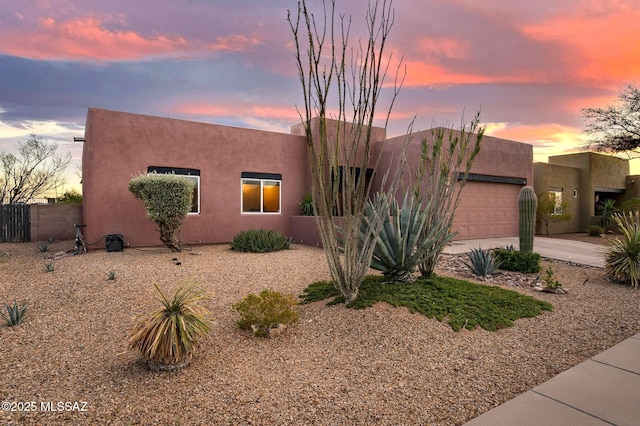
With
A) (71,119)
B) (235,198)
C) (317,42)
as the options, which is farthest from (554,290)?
(71,119)

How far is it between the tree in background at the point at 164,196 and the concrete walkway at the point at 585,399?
8.48 m

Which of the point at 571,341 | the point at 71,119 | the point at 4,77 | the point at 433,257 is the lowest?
the point at 571,341

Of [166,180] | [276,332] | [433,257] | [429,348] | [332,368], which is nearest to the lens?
[332,368]

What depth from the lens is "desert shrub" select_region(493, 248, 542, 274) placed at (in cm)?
770

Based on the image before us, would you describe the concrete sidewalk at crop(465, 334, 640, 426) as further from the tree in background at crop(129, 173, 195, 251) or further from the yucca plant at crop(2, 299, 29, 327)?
the tree in background at crop(129, 173, 195, 251)

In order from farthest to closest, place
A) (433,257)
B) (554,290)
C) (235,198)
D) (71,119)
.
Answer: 1. (71,119)
2. (235,198)
3. (554,290)
4. (433,257)

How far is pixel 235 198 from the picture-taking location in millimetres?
11945

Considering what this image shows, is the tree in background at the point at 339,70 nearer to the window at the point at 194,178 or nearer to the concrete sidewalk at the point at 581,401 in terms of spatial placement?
the concrete sidewalk at the point at 581,401

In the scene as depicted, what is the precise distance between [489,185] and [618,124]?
39.3 ft

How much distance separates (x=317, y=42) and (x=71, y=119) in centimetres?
1304

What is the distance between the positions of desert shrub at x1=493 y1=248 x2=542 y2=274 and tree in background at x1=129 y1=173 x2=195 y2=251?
823 centimetres

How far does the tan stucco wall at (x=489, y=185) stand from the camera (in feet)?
41.2

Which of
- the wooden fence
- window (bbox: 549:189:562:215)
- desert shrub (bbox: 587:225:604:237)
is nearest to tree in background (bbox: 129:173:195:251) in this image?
the wooden fence

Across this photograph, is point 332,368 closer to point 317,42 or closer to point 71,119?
point 317,42
